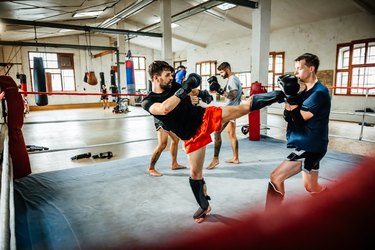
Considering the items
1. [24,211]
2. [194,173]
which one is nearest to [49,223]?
[24,211]

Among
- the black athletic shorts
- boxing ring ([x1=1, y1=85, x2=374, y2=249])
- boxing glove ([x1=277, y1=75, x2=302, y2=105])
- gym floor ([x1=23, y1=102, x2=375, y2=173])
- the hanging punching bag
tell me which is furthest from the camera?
the hanging punching bag

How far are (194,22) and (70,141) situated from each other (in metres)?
7.99

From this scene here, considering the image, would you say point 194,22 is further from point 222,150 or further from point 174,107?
point 174,107

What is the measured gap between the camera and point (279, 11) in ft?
27.8

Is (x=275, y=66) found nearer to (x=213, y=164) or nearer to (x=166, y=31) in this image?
(x=166, y=31)

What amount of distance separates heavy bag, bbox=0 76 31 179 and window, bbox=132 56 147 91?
43.0ft

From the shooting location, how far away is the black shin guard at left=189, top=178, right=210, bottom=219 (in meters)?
1.92

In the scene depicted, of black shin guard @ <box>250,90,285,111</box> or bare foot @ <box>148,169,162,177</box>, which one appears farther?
bare foot @ <box>148,169,162,177</box>

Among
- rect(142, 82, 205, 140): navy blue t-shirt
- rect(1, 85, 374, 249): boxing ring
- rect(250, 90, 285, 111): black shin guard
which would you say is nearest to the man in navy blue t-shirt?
rect(250, 90, 285, 111): black shin guard

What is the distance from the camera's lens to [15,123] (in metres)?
2.85

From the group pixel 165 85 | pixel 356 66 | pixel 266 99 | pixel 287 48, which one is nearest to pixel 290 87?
pixel 266 99

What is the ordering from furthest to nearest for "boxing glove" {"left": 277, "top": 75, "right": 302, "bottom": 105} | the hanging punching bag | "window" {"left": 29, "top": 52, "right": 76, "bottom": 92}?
"window" {"left": 29, "top": 52, "right": 76, "bottom": 92} → the hanging punching bag → "boxing glove" {"left": 277, "top": 75, "right": 302, "bottom": 105}

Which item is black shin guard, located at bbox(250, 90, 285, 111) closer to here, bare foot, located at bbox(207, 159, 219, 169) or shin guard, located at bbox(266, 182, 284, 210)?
shin guard, located at bbox(266, 182, 284, 210)

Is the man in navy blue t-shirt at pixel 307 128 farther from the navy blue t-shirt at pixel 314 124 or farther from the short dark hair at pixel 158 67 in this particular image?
the short dark hair at pixel 158 67
